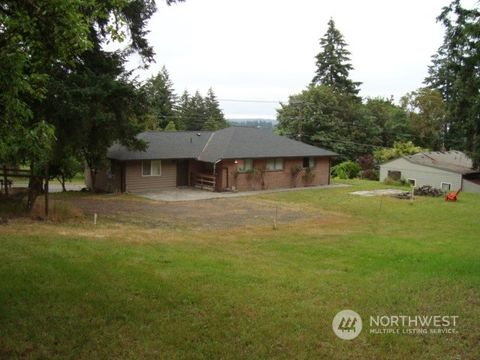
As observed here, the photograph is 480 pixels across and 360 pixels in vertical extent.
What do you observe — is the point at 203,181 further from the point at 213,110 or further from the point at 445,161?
the point at 213,110

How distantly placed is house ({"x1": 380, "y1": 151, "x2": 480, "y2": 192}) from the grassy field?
956 inches

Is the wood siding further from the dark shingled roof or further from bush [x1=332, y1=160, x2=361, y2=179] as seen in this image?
the dark shingled roof

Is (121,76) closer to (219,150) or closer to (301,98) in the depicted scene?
(219,150)

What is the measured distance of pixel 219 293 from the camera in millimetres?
7355

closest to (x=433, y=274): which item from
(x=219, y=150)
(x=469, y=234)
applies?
(x=469, y=234)

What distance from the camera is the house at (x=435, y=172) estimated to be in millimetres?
36719

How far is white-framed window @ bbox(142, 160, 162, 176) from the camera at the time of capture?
30750 millimetres

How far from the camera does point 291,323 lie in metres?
6.18

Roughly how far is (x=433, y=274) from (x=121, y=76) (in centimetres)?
1551

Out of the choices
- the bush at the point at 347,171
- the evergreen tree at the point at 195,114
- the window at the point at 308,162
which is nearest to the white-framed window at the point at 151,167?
the window at the point at 308,162

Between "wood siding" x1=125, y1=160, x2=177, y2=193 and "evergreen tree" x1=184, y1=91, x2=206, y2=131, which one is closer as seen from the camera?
"wood siding" x1=125, y1=160, x2=177, y2=193

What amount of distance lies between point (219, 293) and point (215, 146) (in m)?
26.8

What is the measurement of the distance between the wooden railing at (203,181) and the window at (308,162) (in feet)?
25.8

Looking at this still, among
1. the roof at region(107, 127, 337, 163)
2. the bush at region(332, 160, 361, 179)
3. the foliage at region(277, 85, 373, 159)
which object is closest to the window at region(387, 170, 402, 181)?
the bush at region(332, 160, 361, 179)
